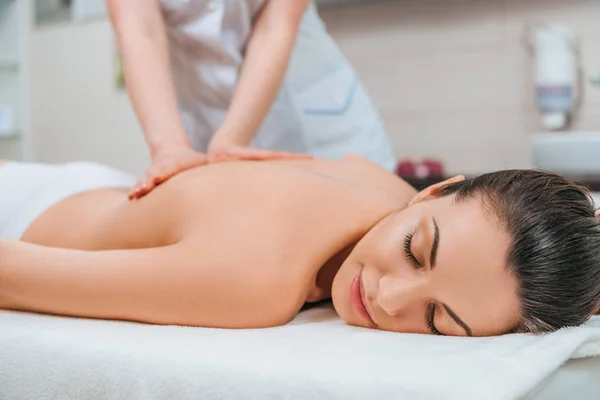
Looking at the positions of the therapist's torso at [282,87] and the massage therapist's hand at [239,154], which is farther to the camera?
the therapist's torso at [282,87]

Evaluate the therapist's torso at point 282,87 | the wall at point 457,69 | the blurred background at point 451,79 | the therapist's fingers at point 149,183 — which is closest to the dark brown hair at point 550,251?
the therapist's fingers at point 149,183

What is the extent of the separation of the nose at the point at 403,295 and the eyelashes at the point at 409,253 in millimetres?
25

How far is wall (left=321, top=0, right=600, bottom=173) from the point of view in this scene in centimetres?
280

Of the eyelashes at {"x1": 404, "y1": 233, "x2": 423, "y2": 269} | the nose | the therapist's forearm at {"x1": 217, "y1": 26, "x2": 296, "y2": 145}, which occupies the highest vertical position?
the therapist's forearm at {"x1": 217, "y1": 26, "x2": 296, "y2": 145}

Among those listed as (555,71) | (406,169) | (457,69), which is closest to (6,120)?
(406,169)

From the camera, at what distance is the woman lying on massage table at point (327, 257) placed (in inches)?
40.1

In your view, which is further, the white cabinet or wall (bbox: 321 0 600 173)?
the white cabinet

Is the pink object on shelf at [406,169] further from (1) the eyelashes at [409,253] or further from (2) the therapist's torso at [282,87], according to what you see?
(1) the eyelashes at [409,253]

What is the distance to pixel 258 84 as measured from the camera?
5.59 feet

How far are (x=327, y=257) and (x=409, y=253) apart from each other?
0.17 m

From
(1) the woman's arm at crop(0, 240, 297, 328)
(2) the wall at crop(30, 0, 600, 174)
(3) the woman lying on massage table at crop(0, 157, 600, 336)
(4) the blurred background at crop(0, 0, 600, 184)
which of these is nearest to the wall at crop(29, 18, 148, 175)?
(4) the blurred background at crop(0, 0, 600, 184)

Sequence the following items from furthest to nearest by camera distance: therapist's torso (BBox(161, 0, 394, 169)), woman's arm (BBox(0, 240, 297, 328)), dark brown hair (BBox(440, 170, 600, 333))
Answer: therapist's torso (BBox(161, 0, 394, 169)), woman's arm (BBox(0, 240, 297, 328)), dark brown hair (BBox(440, 170, 600, 333))

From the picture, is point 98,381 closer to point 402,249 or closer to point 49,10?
point 402,249

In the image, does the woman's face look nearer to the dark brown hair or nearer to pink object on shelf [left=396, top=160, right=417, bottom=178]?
the dark brown hair
